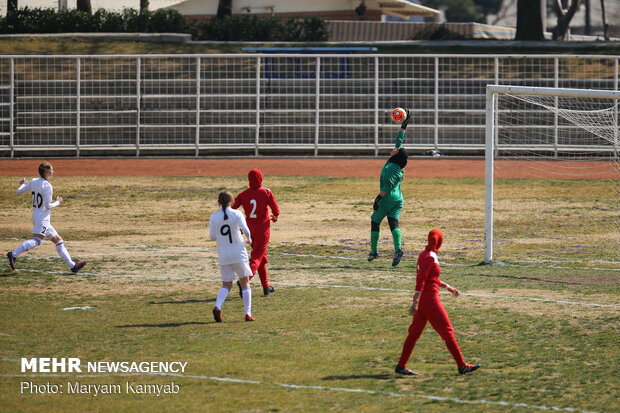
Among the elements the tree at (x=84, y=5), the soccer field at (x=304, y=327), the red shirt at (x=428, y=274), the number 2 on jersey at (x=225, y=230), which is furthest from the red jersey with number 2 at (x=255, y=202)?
the tree at (x=84, y=5)

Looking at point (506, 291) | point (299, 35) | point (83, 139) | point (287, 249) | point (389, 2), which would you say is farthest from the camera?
point (389, 2)

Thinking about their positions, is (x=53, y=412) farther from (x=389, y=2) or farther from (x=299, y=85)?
(x=389, y=2)

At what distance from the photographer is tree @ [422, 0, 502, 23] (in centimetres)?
8994

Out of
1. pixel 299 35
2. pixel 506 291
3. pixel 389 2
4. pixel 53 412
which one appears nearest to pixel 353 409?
pixel 53 412

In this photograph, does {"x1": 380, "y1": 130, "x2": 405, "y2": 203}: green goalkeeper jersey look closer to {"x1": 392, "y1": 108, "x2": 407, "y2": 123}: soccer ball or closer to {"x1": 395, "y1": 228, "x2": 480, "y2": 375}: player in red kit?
{"x1": 392, "y1": 108, "x2": 407, "y2": 123}: soccer ball

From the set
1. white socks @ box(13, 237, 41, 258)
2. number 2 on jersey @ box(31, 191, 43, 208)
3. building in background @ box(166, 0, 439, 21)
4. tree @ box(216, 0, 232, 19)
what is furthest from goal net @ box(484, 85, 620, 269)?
building in background @ box(166, 0, 439, 21)

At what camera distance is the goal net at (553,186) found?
15234mm

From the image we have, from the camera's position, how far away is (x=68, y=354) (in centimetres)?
916

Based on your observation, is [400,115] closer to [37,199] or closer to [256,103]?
[37,199]

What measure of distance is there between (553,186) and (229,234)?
16.5 metres

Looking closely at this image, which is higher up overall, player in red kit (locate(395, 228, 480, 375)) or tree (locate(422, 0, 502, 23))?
tree (locate(422, 0, 502, 23))

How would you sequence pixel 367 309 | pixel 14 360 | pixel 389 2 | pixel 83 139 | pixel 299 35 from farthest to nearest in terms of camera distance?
pixel 389 2 → pixel 299 35 → pixel 83 139 → pixel 367 309 → pixel 14 360

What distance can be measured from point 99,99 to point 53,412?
26.0 m

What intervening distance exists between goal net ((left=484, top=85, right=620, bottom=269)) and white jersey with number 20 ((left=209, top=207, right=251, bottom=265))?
18.9ft
